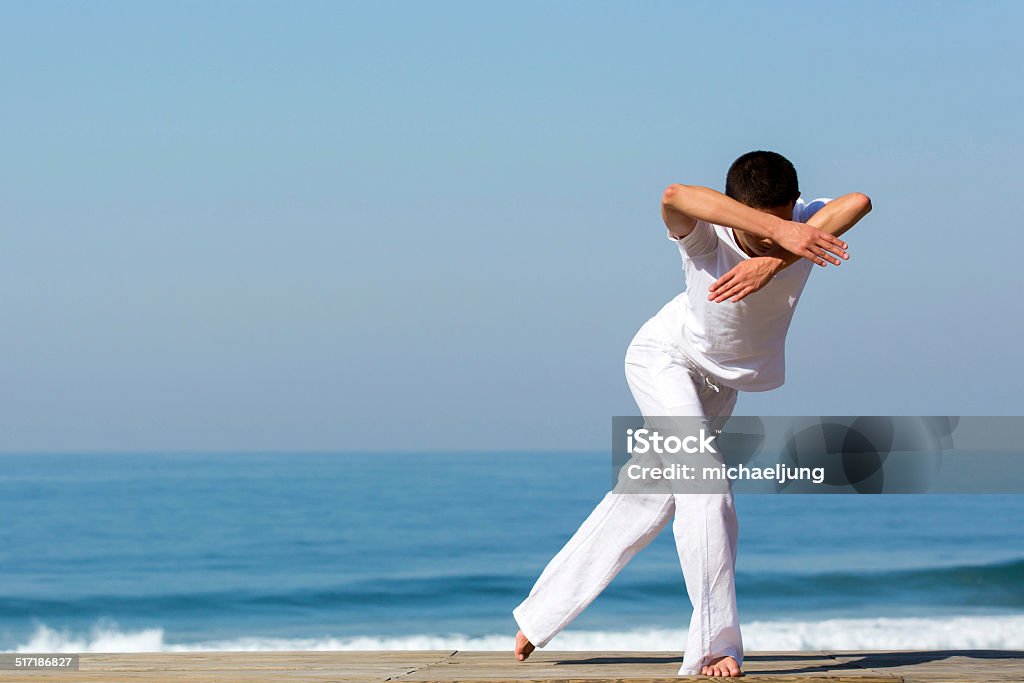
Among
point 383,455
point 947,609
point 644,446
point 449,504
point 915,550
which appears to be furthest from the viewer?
point 383,455

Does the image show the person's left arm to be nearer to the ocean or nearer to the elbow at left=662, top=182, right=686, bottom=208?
the elbow at left=662, top=182, right=686, bottom=208

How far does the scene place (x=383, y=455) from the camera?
27.7 m

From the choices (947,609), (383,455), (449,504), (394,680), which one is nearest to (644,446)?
(394,680)

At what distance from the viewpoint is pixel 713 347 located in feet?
10.1

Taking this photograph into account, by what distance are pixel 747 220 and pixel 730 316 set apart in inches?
13.4

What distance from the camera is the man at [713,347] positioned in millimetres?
2816

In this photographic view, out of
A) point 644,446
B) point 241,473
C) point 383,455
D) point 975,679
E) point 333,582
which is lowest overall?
point 975,679

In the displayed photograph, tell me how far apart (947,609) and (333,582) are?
591 cm

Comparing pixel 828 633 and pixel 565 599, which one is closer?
pixel 565 599

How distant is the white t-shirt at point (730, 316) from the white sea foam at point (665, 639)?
6.18 metres

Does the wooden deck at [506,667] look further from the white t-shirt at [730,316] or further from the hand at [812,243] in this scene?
the hand at [812,243]

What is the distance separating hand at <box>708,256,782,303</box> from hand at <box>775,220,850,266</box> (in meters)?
0.10

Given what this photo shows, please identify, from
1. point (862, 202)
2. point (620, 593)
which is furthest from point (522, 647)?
point (620, 593)

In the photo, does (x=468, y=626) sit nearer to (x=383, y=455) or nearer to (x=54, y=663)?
(x=54, y=663)
